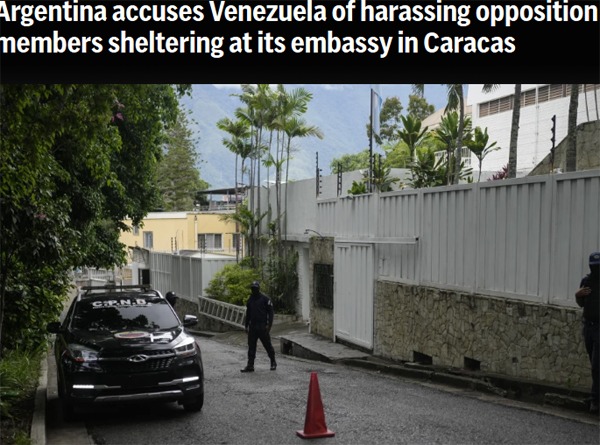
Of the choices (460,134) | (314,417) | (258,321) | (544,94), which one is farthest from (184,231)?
(314,417)

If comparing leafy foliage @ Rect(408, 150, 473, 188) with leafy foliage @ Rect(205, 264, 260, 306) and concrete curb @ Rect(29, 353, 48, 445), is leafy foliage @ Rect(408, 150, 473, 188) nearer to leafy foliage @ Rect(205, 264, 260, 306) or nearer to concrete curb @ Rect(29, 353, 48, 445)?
leafy foliage @ Rect(205, 264, 260, 306)

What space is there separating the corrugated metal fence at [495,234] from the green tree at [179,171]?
66.5 metres

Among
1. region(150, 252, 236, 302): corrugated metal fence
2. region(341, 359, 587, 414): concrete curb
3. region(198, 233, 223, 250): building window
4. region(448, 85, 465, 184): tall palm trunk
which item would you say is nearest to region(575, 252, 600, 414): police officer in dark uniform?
region(341, 359, 587, 414): concrete curb

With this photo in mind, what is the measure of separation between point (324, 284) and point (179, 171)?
64.8 metres

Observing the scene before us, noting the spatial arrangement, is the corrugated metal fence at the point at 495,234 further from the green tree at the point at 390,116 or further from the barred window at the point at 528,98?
the green tree at the point at 390,116

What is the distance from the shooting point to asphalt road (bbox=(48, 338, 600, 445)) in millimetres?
8758

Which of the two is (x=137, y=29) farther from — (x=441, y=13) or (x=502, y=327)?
(x=502, y=327)

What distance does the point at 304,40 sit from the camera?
6.42m

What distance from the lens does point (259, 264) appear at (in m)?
31.3

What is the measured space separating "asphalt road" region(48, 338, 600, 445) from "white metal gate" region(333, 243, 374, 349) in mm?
4628

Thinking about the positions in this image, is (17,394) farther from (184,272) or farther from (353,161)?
(353,161)

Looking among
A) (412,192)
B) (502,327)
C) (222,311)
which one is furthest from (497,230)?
(222,311)

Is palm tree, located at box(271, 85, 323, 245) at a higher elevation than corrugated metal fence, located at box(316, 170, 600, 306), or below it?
higher

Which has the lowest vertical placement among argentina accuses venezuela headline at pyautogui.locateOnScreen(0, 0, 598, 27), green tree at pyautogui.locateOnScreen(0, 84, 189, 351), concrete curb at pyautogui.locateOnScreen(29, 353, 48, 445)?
concrete curb at pyautogui.locateOnScreen(29, 353, 48, 445)
